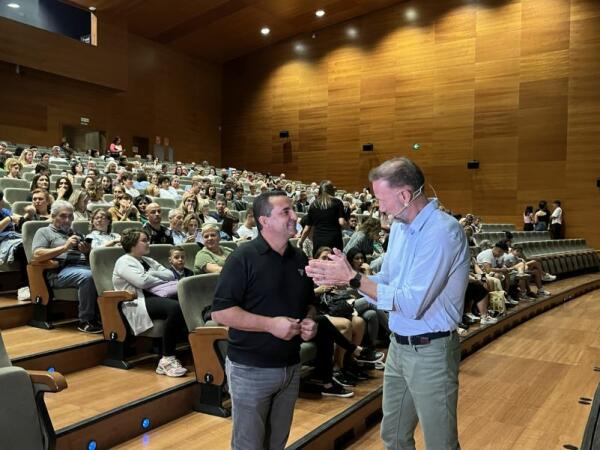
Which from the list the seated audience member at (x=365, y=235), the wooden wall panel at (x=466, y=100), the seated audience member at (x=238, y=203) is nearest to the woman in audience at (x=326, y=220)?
the seated audience member at (x=365, y=235)

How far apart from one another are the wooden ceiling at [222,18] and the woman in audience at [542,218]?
547cm

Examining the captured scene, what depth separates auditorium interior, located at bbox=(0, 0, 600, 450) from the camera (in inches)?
86.8

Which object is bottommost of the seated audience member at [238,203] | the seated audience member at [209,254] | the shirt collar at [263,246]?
the seated audience member at [209,254]

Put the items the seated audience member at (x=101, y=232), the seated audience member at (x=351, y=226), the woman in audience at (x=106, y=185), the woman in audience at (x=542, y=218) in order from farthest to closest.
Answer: the woman in audience at (x=542, y=218) → the seated audience member at (x=351, y=226) → the woman in audience at (x=106, y=185) → the seated audience member at (x=101, y=232)

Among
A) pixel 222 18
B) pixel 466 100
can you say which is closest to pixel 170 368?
pixel 466 100

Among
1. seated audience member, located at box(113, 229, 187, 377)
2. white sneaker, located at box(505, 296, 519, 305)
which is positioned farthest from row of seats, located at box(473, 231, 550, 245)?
seated audience member, located at box(113, 229, 187, 377)

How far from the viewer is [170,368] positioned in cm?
234

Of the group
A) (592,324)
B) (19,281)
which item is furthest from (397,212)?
(592,324)

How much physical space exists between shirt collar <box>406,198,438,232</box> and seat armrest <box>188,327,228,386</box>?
1.07m

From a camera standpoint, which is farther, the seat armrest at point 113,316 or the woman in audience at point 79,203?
the woman in audience at point 79,203

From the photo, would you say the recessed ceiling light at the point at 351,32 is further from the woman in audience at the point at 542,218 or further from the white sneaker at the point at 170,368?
the white sneaker at the point at 170,368

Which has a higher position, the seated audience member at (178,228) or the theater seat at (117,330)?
the seated audience member at (178,228)

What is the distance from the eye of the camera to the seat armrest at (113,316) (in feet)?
8.04

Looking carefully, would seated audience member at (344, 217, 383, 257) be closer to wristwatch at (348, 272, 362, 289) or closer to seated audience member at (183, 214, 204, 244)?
seated audience member at (183, 214, 204, 244)
